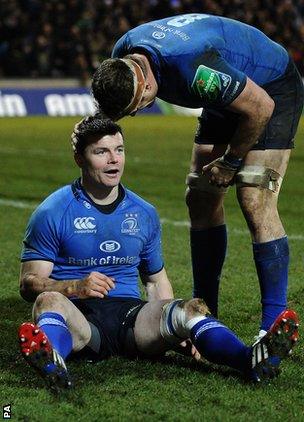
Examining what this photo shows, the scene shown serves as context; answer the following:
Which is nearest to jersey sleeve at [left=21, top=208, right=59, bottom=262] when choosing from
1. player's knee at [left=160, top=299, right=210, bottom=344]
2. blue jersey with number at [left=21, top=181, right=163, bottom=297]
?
blue jersey with number at [left=21, top=181, right=163, bottom=297]

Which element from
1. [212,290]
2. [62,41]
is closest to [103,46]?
[62,41]

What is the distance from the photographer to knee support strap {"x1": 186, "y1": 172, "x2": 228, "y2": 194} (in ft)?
18.8

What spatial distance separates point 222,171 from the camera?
530 cm

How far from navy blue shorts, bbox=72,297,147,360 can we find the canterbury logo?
1.17 ft

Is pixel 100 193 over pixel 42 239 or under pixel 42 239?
over

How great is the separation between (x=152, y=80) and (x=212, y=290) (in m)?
1.47

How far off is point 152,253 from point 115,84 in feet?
3.19

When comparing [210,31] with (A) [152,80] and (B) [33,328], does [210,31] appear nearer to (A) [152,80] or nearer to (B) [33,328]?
(A) [152,80]

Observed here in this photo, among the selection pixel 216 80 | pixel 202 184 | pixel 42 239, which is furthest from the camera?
pixel 202 184

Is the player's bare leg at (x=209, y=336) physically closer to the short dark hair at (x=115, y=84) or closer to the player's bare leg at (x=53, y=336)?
the player's bare leg at (x=53, y=336)

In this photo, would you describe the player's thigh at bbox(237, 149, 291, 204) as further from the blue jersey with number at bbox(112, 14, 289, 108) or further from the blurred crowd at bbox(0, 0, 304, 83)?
the blurred crowd at bbox(0, 0, 304, 83)

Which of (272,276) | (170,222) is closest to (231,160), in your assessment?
(272,276)

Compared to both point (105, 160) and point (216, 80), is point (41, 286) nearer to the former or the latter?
point (105, 160)

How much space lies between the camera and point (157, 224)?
5.36m
